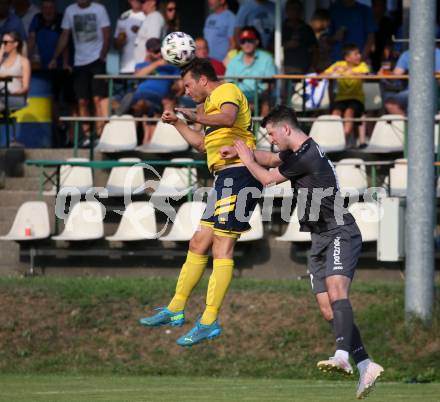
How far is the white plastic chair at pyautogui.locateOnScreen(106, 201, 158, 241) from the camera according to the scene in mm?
19500

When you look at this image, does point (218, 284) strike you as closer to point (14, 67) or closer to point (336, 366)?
point (336, 366)

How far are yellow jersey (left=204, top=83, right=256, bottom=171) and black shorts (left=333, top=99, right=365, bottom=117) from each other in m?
7.43

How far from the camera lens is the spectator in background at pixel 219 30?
71.2ft

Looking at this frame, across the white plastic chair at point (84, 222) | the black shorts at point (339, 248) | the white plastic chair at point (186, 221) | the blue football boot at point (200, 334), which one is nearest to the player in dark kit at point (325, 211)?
the black shorts at point (339, 248)

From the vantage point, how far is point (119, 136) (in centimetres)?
2088

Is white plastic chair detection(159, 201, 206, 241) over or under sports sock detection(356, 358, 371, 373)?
over

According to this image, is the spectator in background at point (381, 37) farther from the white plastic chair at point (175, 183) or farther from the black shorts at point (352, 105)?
the white plastic chair at point (175, 183)

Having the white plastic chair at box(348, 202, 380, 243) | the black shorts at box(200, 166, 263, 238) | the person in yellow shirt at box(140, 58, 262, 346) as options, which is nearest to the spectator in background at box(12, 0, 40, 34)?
the white plastic chair at box(348, 202, 380, 243)

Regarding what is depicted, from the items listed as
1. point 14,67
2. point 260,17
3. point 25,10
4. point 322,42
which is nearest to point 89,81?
point 14,67

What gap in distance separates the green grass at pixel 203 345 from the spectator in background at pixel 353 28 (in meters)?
4.16

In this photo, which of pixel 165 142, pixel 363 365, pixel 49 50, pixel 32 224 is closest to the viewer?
pixel 363 365

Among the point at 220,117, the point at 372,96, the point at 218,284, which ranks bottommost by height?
the point at 218,284

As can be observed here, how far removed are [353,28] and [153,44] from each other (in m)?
2.79

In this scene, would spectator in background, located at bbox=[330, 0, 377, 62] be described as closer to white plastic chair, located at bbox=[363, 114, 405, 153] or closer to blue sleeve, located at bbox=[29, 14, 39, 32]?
white plastic chair, located at bbox=[363, 114, 405, 153]
